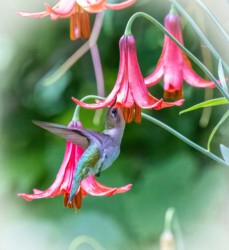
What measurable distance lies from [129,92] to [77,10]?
0.70 feet

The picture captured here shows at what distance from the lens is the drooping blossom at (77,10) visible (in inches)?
48.5

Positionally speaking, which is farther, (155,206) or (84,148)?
(155,206)

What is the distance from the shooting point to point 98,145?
1289 mm

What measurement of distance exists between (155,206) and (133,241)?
4.5 inches

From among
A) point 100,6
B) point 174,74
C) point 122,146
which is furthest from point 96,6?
point 122,146

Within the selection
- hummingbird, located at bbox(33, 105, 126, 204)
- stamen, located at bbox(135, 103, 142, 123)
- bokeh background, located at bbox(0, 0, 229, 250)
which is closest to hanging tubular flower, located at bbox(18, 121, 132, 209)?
hummingbird, located at bbox(33, 105, 126, 204)

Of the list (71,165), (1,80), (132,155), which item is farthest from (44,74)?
(71,165)

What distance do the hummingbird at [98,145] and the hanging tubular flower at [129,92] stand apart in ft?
0.11

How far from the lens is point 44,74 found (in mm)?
2146

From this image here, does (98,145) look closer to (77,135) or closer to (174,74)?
(77,135)

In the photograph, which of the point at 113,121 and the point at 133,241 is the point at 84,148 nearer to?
the point at 113,121

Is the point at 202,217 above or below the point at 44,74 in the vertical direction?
below

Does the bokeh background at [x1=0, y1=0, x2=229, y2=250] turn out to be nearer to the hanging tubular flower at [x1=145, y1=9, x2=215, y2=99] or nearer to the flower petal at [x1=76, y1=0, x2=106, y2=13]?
the hanging tubular flower at [x1=145, y1=9, x2=215, y2=99]

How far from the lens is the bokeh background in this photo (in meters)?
2.07
